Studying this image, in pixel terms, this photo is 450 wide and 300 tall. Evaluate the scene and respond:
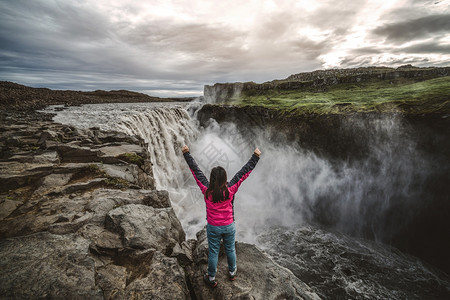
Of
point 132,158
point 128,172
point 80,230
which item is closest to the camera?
point 80,230

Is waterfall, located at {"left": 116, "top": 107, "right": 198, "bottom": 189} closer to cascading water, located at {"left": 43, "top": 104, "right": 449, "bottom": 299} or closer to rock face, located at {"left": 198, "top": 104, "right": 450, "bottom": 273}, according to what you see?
cascading water, located at {"left": 43, "top": 104, "right": 449, "bottom": 299}

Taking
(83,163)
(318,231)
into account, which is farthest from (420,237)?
(83,163)

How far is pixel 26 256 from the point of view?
→ 12.6ft

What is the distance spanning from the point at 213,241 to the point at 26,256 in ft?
12.1

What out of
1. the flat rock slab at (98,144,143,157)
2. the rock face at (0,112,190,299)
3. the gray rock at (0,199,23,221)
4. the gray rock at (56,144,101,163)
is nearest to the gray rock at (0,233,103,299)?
the rock face at (0,112,190,299)

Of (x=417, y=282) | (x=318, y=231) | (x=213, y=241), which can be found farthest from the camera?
(x=318, y=231)

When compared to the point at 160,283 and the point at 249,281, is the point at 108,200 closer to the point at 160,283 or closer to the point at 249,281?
the point at 160,283

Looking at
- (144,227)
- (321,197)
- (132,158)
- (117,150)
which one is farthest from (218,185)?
(321,197)

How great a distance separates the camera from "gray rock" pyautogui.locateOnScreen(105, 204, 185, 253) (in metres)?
5.00

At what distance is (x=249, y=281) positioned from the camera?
4.80 metres

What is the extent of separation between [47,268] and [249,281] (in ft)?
13.7

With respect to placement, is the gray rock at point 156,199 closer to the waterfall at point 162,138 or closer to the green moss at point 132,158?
the green moss at point 132,158

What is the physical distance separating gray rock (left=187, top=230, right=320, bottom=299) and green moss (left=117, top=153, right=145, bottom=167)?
6518 mm

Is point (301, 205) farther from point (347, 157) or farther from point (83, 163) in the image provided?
point (83, 163)
